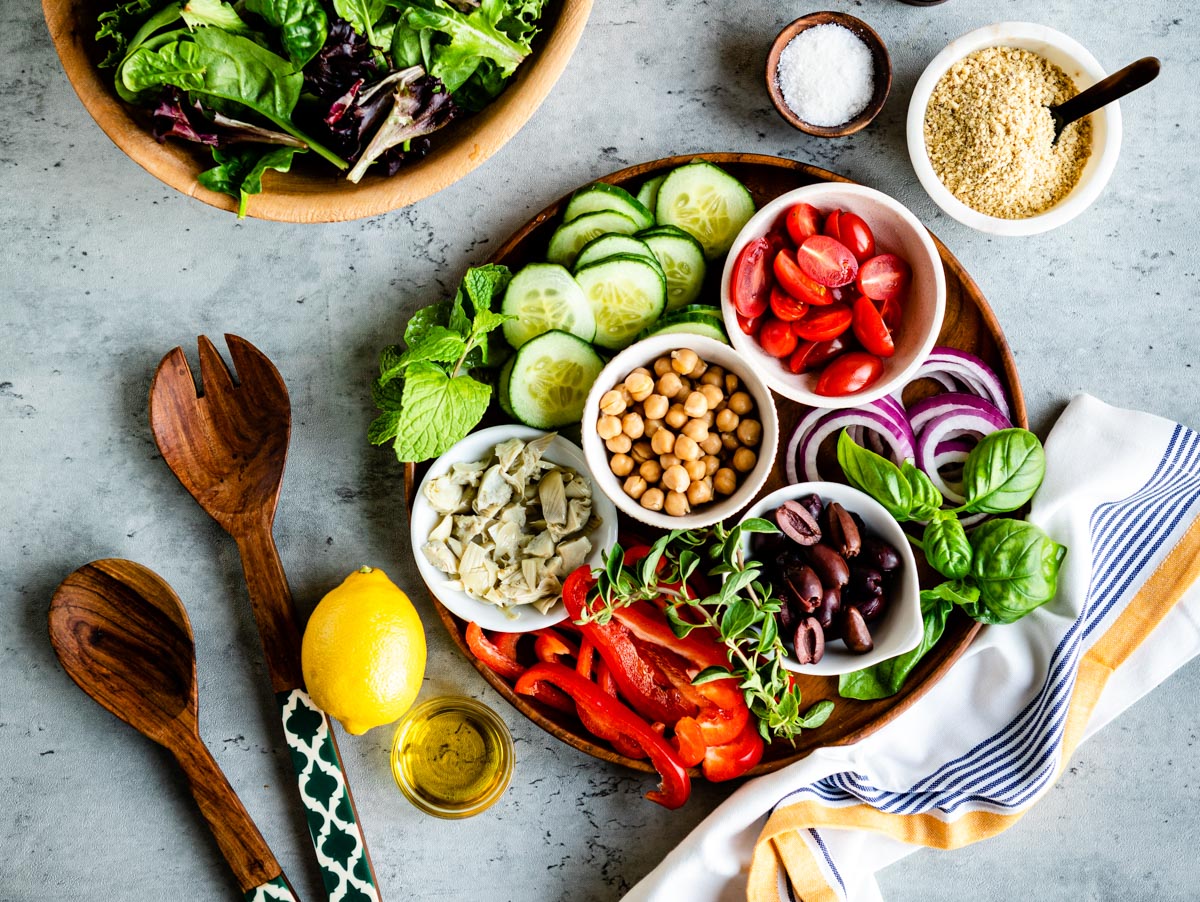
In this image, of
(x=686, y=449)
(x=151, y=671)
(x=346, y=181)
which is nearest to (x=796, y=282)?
(x=686, y=449)

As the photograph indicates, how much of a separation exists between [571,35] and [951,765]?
1596 millimetres

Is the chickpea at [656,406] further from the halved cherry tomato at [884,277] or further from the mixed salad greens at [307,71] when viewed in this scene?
the mixed salad greens at [307,71]

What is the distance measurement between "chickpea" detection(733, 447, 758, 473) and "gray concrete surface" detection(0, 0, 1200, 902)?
0.68m

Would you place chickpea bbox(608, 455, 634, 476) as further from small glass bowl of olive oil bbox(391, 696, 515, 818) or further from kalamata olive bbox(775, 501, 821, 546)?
small glass bowl of olive oil bbox(391, 696, 515, 818)

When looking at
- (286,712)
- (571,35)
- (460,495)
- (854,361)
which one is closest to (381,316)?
(460,495)

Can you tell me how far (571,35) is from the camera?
1.56 m

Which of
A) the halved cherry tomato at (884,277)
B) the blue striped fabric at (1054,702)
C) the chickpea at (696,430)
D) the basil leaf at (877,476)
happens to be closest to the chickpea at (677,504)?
the chickpea at (696,430)

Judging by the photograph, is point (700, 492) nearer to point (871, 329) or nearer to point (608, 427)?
point (608, 427)

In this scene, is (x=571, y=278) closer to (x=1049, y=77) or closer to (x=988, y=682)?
(x=1049, y=77)

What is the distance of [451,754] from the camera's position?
6.39 feet

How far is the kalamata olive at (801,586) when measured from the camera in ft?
5.46

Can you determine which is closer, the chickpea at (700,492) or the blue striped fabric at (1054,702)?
the chickpea at (700,492)

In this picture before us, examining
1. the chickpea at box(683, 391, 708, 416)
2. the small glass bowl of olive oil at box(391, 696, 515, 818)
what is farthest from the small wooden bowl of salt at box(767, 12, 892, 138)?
the small glass bowl of olive oil at box(391, 696, 515, 818)

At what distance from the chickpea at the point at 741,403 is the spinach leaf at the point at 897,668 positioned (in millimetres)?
490
